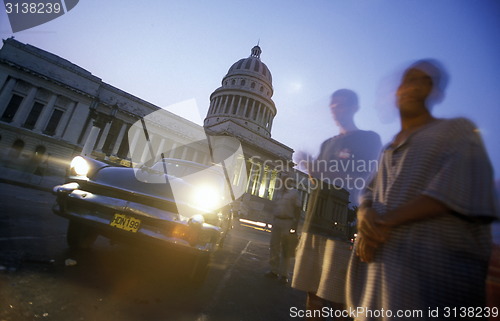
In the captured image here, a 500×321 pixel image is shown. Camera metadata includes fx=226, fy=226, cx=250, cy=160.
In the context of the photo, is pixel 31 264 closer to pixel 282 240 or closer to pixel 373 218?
pixel 373 218

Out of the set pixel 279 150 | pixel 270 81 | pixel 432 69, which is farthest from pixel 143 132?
pixel 432 69

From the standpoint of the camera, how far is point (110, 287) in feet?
7.20

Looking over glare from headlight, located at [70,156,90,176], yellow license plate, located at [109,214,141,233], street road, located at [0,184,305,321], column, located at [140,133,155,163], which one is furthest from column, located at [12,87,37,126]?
yellow license plate, located at [109,214,141,233]

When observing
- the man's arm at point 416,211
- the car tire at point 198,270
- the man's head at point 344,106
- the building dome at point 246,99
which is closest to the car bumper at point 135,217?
the car tire at point 198,270

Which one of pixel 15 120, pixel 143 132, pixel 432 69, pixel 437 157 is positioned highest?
pixel 143 132

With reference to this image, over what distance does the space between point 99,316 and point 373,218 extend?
→ 200 cm

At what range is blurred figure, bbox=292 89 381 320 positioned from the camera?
1605 millimetres

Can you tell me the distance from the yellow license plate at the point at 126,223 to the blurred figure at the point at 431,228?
2.21 metres

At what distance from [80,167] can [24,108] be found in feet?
109

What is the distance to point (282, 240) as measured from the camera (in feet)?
14.9

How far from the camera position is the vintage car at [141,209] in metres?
2.46

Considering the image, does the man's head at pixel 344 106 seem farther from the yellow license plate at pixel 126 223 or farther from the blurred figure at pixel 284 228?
the blurred figure at pixel 284 228

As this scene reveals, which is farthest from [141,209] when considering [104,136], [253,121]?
[253,121]

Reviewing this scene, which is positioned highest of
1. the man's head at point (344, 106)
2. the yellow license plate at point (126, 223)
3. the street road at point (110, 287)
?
the man's head at point (344, 106)
